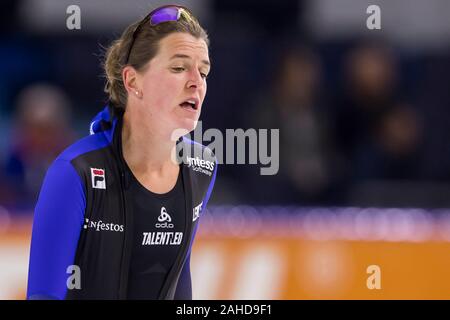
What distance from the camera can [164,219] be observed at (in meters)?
3.59

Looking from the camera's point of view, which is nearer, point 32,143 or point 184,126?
point 184,126

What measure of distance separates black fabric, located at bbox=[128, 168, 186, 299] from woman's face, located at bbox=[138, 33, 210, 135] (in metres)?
0.29

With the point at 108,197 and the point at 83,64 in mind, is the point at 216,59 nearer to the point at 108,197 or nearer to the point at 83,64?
the point at 83,64

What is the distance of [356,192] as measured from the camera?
7.78m

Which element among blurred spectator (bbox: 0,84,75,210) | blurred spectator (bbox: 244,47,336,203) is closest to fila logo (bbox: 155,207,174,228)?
blurred spectator (bbox: 0,84,75,210)

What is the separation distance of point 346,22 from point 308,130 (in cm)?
244

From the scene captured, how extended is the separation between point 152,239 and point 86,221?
0.33 m

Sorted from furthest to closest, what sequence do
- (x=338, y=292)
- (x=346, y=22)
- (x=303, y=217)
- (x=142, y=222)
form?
1. (x=346, y=22)
2. (x=303, y=217)
3. (x=338, y=292)
4. (x=142, y=222)

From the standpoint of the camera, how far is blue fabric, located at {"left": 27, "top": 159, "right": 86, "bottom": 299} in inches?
127

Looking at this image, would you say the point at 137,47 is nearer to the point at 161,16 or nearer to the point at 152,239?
the point at 161,16
